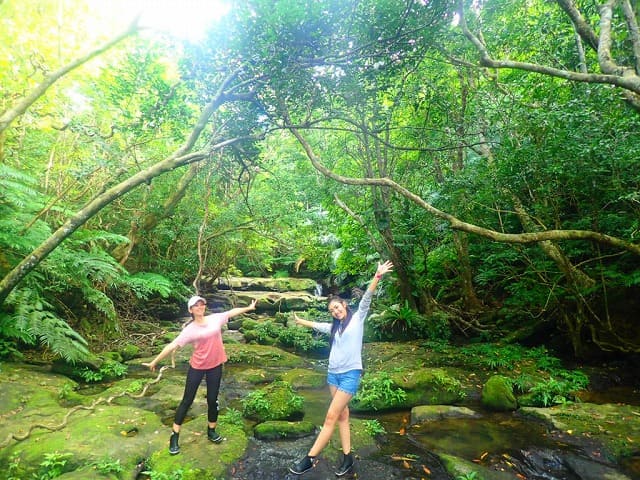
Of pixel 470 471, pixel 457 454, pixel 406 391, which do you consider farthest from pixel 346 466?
pixel 406 391

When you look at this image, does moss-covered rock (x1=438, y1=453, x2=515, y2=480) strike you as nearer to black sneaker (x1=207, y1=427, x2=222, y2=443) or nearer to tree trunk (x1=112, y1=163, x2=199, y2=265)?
black sneaker (x1=207, y1=427, x2=222, y2=443)

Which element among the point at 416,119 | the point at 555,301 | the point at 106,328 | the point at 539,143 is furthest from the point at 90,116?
the point at 555,301

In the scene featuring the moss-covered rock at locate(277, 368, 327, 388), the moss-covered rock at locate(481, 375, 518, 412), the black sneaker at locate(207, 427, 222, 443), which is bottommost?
the moss-covered rock at locate(277, 368, 327, 388)

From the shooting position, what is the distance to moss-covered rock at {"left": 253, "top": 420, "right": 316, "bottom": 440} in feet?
17.9

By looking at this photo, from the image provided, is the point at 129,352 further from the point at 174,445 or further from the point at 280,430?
the point at 280,430

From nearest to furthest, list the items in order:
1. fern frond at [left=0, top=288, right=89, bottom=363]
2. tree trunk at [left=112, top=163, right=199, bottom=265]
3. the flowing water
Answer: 1. the flowing water
2. fern frond at [left=0, top=288, right=89, bottom=363]
3. tree trunk at [left=112, top=163, right=199, bottom=265]

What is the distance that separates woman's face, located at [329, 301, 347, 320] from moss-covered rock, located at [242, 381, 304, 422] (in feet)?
9.17

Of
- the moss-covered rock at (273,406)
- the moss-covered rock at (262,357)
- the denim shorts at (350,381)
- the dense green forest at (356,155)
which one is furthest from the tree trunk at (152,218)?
the denim shorts at (350,381)

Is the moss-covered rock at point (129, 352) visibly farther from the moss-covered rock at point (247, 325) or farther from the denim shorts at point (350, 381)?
the denim shorts at point (350, 381)

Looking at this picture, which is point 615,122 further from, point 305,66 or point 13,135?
point 13,135

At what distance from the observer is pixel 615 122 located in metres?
5.52

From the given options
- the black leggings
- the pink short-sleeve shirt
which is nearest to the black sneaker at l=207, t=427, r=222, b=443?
the black leggings

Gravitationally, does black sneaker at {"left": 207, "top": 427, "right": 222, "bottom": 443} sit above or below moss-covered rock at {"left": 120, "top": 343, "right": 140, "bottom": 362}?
above

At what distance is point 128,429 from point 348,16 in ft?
21.9
